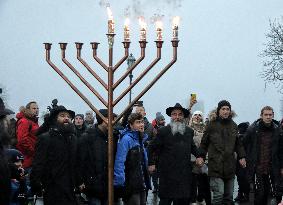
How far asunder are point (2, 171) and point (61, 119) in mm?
2490

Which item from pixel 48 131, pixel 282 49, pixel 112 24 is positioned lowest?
pixel 48 131

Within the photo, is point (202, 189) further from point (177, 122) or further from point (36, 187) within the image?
point (36, 187)

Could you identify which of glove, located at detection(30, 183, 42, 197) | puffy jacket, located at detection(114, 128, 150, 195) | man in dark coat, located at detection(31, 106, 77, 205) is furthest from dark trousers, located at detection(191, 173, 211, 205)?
glove, located at detection(30, 183, 42, 197)

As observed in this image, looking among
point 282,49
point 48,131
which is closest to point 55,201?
point 48,131

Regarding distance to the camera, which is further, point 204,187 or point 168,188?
point 204,187

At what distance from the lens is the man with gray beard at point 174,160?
1120 centimetres

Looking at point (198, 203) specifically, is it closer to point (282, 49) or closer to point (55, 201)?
point (55, 201)

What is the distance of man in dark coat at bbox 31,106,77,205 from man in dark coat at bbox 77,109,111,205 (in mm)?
461

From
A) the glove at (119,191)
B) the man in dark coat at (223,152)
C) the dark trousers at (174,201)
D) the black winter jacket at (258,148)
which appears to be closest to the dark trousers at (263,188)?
the black winter jacket at (258,148)

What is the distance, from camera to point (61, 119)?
951 cm

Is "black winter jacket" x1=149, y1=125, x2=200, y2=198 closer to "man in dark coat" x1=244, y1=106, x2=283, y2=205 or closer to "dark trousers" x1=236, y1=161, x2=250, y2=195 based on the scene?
"man in dark coat" x1=244, y1=106, x2=283, y2=205

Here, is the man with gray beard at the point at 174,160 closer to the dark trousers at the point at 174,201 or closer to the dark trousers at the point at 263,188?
the dark trousers at the point at 174,201

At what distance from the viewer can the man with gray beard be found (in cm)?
1120

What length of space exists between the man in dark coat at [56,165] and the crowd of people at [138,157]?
1cm
